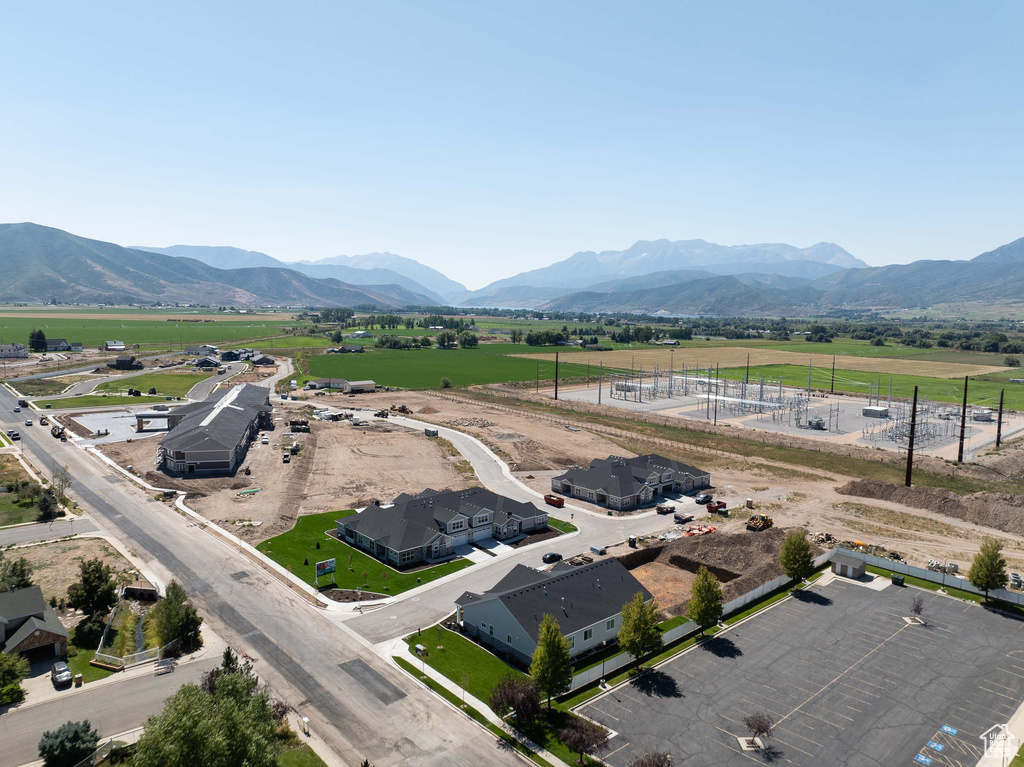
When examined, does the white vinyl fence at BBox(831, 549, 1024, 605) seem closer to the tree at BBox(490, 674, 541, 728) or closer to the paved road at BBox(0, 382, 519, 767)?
the tree at BBox(490, 674, 541, 728)

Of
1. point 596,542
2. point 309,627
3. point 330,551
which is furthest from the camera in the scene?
point 596,542

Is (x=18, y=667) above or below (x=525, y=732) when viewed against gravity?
above

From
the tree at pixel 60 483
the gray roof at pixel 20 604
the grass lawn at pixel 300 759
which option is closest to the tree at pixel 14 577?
the gray roof at pixel 20 604

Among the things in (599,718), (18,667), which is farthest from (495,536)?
(18,667)

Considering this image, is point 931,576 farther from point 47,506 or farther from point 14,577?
point 47,506

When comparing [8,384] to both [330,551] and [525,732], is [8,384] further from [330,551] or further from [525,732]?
[525,732]

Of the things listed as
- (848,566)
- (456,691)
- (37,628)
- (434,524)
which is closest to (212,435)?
(434,524)
